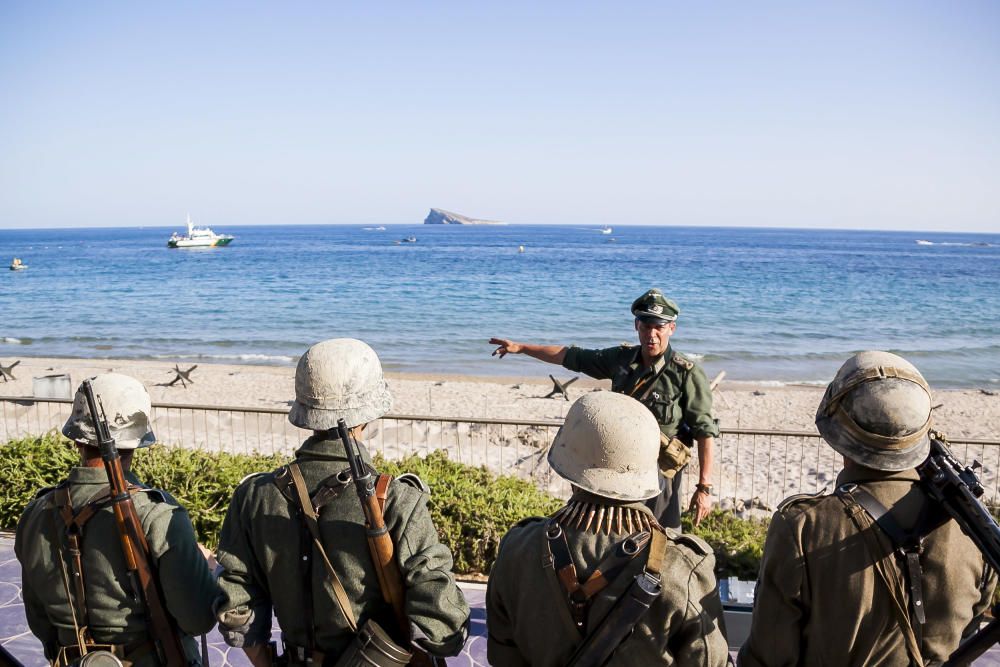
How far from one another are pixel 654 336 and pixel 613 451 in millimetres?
2680

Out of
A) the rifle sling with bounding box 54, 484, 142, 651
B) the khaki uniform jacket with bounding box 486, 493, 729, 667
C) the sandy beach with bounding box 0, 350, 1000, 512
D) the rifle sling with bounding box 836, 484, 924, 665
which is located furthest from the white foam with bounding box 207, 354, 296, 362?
the rifle sling with bounding box 836, 484, 924, 665

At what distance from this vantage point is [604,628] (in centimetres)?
201

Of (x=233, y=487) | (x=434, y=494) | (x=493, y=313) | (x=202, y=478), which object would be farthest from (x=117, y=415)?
(x=493, y=313)

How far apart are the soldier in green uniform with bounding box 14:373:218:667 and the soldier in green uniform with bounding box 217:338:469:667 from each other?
177 millimetres

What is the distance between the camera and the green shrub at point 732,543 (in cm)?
515

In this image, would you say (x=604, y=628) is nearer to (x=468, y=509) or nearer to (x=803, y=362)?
(x=468, y=509)

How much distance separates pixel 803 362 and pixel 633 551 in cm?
2530

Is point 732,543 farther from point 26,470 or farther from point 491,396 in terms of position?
point 491,396

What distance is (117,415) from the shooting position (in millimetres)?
2662

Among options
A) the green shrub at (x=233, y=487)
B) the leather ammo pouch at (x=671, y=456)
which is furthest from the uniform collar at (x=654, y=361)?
the green shrub at (x=233, y=487)

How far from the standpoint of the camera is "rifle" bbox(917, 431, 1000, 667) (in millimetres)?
1912

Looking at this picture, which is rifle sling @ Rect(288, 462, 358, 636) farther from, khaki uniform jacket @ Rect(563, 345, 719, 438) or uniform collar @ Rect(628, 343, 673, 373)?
uniform collar @ Rect(628, 343, 673, 373)

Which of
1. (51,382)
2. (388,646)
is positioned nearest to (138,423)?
(388,646)

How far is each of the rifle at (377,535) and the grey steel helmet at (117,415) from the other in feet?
2.65
